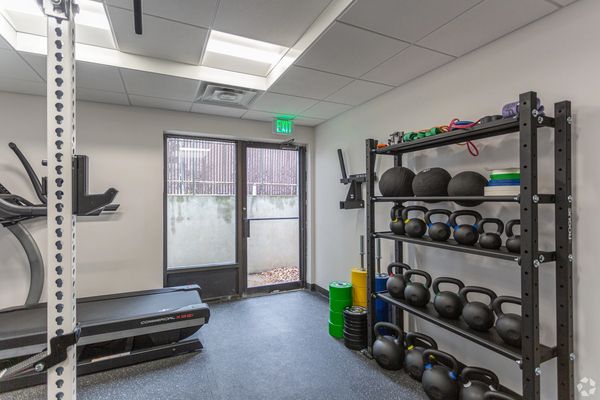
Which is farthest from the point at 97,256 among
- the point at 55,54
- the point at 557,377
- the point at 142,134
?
the point at 557,377

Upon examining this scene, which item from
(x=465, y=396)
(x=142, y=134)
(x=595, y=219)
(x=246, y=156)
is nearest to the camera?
(x=595, y=219)

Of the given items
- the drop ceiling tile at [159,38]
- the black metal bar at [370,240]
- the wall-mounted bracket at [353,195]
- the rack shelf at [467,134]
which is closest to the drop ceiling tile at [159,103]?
the drop ceiling tile at [159,38]

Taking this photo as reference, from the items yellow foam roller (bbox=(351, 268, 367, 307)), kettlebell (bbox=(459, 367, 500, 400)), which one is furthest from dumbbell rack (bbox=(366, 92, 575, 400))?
yellow foam roller (bbox=(351, 268, 367, 307))

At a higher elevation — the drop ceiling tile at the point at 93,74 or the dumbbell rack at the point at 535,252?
the drop ceiling tile at the point at 93,74

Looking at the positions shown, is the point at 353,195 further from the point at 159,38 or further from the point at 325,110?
the point at 159,38

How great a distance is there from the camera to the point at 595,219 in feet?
5.48

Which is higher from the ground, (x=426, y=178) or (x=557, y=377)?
(x=426, y=178)

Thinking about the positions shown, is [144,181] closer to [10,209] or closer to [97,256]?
[97,256]

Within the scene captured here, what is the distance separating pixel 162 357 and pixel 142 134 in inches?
98.3

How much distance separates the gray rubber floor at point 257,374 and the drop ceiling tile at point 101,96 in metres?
2.64

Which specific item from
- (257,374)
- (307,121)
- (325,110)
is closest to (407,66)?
(325,110)

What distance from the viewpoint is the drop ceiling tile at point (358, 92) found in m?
2.97

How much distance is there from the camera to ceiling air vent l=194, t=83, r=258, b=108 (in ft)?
10.0

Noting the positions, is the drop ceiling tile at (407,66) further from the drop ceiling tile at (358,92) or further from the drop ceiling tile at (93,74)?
the drop ceiling tile at (93,74)
